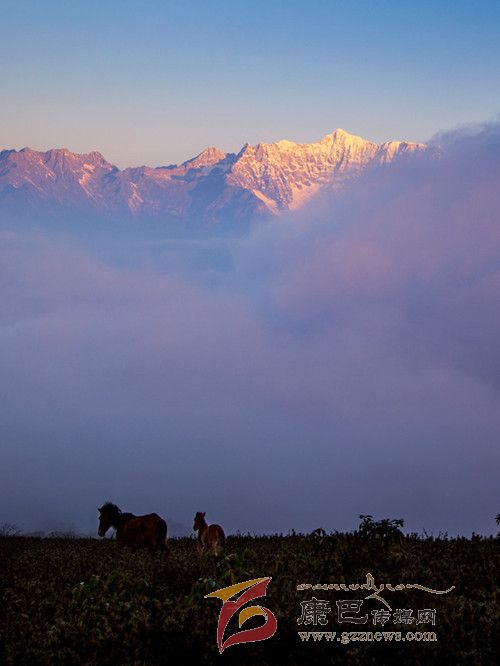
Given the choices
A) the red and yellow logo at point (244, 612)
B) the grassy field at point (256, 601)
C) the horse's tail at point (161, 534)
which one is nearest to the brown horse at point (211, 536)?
the horse's tail at point (161, 534)

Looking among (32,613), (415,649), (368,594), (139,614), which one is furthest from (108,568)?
(415,649)

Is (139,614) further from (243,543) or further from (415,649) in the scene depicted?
(243,543)

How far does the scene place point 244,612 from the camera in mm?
11328

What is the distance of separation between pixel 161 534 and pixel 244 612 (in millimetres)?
11286

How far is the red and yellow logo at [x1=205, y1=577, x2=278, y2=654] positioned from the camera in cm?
1080

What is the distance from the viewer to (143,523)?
73.8ft

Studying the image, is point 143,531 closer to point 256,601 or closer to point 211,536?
point 211,536

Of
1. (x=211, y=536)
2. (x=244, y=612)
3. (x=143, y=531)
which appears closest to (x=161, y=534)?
(x=143, y=531)

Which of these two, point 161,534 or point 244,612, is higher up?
point 161,534

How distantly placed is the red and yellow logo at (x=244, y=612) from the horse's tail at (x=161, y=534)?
9.99 metres

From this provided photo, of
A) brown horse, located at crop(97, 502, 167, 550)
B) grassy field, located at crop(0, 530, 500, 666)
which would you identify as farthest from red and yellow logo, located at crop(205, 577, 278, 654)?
brown horse, located at crop(97, 502, 167, 550)

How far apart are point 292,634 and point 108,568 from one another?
246 inches

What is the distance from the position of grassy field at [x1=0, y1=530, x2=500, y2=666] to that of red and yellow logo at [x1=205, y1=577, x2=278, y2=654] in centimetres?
9

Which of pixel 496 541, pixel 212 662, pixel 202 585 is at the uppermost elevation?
pixel 496 541
